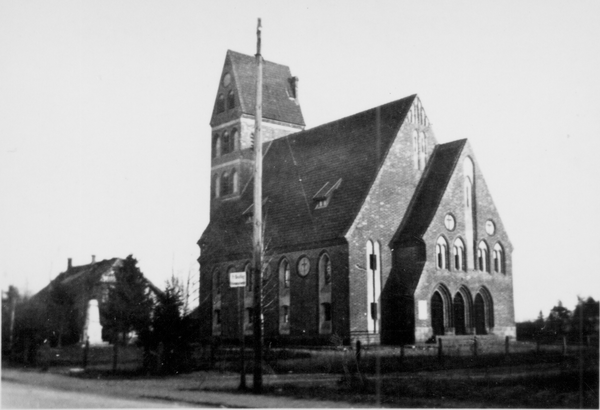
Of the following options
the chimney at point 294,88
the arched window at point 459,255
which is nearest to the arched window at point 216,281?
the chimney at point 294,88

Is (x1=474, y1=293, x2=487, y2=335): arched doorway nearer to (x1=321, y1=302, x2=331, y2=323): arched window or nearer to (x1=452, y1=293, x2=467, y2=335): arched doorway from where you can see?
(x1=452, y1=293, x2=467, y2=335): arched doorway

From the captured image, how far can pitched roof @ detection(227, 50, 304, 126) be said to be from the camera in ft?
150

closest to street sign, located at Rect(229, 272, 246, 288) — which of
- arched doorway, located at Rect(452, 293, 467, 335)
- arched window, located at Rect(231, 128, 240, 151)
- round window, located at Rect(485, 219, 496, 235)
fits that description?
arched doorway, located at Rect(452, 293, 467, 335)

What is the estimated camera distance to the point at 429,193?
37094 mm

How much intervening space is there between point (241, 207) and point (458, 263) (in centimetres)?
1406

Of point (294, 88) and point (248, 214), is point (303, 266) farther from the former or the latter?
point (294, 88)

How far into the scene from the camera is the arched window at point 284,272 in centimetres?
3822

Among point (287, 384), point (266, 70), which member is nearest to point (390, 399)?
point (287, 384)

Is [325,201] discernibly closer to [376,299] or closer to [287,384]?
[376,299]

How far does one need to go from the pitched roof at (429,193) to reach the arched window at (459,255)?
2.23 meters

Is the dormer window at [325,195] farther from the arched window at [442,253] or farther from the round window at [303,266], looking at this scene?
the arched window at [442,253]

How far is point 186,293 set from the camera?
25.5m

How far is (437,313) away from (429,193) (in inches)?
249

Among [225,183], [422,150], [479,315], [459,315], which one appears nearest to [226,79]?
[225,183]
